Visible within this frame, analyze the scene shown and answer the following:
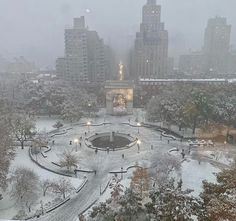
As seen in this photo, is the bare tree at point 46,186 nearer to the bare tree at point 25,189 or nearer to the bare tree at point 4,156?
the bare tree at point 25,189

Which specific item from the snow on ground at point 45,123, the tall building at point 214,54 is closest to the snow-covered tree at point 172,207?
the snow on ground at point 45,123

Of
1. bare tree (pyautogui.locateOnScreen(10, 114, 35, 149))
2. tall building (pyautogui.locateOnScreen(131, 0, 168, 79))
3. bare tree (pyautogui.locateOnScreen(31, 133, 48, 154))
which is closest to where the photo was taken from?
bare tree (pyautogui.locateOnScreen(31, 133, 48, 154))

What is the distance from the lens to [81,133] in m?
47.4

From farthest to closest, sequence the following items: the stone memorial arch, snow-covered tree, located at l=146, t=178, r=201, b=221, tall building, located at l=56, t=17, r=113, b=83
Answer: tall building, located at l=56, t=17, r=113, b=83 < the stone memorial arch < snow-covered tree, located at l=146, t=178, r=201, b=221

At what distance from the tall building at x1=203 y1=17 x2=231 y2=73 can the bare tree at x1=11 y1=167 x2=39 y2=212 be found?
4445 inches

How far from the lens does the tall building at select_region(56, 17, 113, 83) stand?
83.5m

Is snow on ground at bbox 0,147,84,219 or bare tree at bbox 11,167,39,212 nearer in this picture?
snow on ground at bbox 0,147,84,219

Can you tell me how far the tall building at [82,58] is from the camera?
274 ft

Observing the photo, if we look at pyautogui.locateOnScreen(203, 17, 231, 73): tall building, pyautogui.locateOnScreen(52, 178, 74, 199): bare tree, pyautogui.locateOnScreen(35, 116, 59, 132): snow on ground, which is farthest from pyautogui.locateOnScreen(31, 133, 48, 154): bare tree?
pyautogui.locateOnScreen(203, 17, 231, 73): tall building

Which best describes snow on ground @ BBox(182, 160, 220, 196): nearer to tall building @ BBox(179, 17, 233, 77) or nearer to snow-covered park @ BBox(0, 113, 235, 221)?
snow-covered park @ BBox(0, 113, 235, 221)

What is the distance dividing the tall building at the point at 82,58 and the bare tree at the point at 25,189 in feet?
192

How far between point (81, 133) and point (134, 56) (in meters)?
61.2

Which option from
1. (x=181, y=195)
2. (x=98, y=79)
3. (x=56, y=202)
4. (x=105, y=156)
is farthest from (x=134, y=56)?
(x=181, y=195)

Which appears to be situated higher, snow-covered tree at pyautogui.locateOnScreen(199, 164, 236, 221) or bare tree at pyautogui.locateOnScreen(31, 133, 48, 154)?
snow-covered tree at pyautogui.locateOnScreen(199, 164, 236, 221)
